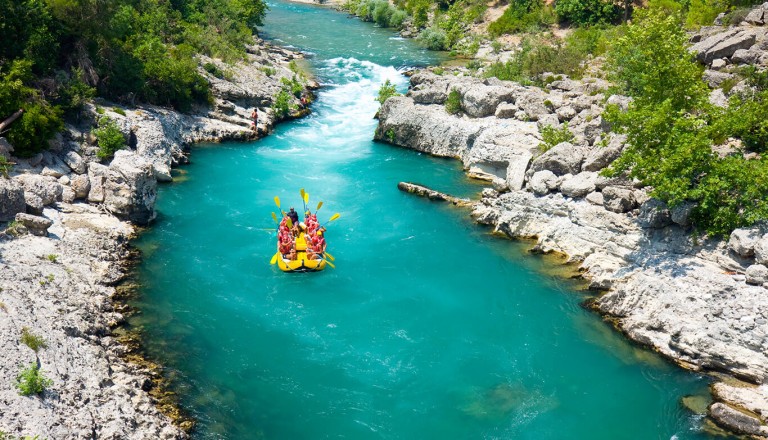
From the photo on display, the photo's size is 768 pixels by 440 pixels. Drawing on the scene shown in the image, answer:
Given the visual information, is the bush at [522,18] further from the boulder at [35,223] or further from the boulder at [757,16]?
the boulder at [35,223]

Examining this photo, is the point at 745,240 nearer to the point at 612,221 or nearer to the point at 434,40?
the point at 612,221

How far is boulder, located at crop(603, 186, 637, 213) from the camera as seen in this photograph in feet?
89.8

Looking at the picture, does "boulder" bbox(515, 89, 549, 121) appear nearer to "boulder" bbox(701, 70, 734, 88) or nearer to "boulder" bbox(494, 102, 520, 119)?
"boulder" bbox(494, 102, 520, 119)

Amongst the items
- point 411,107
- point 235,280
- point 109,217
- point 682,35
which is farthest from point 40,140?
point 682,35

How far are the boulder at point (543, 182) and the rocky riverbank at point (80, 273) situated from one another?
19.1 meters

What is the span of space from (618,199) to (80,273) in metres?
22.7

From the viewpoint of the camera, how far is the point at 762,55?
34.1 m

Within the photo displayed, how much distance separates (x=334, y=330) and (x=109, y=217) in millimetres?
12729

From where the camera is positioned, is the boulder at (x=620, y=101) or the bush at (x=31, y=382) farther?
the boulder at (x=620, y=101)

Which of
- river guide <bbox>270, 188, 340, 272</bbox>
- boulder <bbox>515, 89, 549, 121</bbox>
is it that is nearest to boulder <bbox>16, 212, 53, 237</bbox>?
river guide <bbox>270, 188, 340, 272</bbox>

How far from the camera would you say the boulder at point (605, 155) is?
29.8 meters

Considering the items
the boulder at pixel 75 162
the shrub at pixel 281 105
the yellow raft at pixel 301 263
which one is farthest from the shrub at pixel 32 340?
the shrub at pixel 281 105

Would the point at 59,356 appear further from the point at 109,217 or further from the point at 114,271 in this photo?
the point at 109,217

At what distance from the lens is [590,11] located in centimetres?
6397
